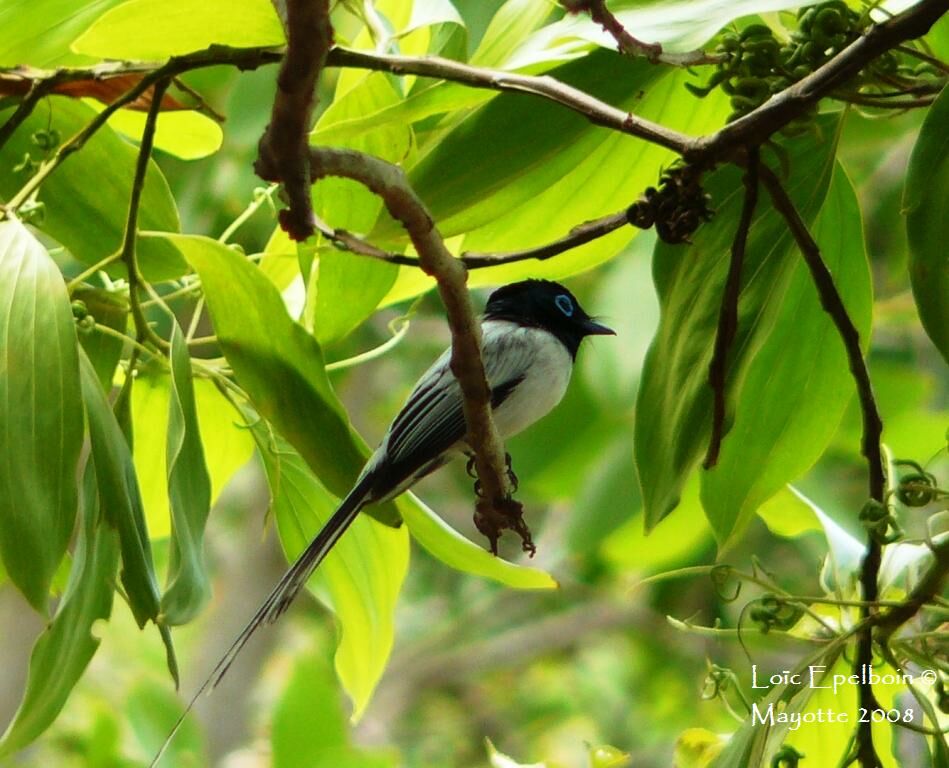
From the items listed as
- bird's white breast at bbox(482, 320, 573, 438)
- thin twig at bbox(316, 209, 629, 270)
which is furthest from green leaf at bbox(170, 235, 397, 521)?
bird's white breast at bbox(482, 320, 573, 438)

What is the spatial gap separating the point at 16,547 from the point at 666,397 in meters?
0.77

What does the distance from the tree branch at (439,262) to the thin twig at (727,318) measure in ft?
0.90

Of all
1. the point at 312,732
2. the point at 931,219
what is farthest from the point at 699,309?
the point at 312,732

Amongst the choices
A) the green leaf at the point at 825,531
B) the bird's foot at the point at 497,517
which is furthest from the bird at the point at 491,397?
the green leaf at the point at 825,531

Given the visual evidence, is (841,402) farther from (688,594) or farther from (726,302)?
(688,594)

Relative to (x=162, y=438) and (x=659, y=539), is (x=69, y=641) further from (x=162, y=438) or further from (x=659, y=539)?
(x=659, y=539)

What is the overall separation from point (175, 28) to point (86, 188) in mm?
416

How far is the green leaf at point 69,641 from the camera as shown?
130 centimetres

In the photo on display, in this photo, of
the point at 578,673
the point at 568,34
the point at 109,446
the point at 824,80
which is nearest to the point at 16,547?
the point at 109,446

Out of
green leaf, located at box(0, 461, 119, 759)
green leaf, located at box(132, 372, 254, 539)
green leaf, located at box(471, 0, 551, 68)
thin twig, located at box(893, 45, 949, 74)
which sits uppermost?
green leaf, located at box(471, 0, 551, 68)

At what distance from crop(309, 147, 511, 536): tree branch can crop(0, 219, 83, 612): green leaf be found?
1.01 feet

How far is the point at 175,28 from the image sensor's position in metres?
1.44

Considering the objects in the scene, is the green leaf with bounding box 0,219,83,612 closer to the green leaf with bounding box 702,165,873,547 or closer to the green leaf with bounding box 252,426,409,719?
the green leaf with bounding box 252,426,409,719

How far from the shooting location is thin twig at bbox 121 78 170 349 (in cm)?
146
